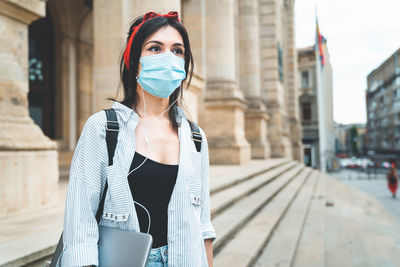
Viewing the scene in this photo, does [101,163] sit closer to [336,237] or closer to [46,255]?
[46,255]

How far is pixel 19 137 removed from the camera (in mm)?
3646

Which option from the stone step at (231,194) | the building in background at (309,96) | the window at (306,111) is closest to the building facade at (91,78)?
the stone step at (231,194)

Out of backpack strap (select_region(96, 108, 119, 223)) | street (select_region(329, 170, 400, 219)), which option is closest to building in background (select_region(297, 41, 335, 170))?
street (select_region(329, 170, 400, 219))

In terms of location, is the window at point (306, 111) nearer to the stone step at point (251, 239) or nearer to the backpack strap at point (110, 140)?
the stone step at point (251, 239)

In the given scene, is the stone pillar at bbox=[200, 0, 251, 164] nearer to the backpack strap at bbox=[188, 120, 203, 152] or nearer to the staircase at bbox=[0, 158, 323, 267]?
the staircase at bbox=[0, 158, 323, 267]

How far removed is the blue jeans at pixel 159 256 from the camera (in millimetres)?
1362

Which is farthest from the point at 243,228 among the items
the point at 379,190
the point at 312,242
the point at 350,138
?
the point at 350,138

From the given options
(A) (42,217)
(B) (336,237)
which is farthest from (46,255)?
(B) (336,237)

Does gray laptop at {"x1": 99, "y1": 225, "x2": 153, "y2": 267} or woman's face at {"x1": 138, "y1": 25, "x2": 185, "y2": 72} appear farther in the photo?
woman's face at {"x1": 138, "y1": 25, "x2": 185, "y2": 72}

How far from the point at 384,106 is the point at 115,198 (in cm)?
7603

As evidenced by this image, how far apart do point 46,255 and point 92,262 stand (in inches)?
61.0

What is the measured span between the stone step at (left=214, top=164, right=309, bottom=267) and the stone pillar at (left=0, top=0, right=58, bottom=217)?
6.88 feet

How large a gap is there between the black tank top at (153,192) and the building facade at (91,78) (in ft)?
1.20

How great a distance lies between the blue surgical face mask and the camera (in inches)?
60.8
